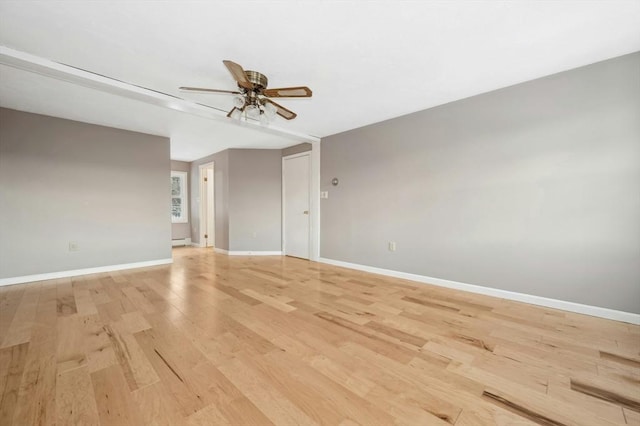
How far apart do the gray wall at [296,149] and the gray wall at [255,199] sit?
0.62 feet

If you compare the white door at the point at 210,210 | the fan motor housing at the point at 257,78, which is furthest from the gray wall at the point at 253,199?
the fan motor housing at the point at 257,78

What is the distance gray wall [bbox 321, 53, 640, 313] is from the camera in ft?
7.23

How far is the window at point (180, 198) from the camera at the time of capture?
6.84 m

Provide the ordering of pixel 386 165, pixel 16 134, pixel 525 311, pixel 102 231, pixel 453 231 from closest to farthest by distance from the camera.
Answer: pixel 525 311, pixel 453 231, pixel 16 134, pixel 386 165, pixel 102 231

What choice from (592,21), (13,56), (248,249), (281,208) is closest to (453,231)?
(592,21)

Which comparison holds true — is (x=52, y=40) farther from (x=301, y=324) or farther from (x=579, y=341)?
(x=579, y=341)

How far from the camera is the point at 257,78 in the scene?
241cm

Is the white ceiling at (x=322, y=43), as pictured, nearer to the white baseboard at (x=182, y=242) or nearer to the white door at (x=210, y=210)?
the white door at (x=210, y=210)

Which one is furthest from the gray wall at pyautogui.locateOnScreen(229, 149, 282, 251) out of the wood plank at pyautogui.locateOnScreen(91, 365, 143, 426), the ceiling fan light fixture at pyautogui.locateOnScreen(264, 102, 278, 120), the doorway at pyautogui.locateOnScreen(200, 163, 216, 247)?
the wood plank at pyautogui.locateOnScreen(91, 365, 143, 426)

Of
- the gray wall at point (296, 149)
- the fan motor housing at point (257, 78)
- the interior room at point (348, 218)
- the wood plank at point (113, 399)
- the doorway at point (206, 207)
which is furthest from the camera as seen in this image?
the doorway at point (206, 207)

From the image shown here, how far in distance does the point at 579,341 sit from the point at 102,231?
603cm

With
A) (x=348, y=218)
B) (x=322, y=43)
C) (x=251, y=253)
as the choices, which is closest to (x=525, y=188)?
(x=348, y=218)

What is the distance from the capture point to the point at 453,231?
3.12 meters

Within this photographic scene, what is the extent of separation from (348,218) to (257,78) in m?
2.61
